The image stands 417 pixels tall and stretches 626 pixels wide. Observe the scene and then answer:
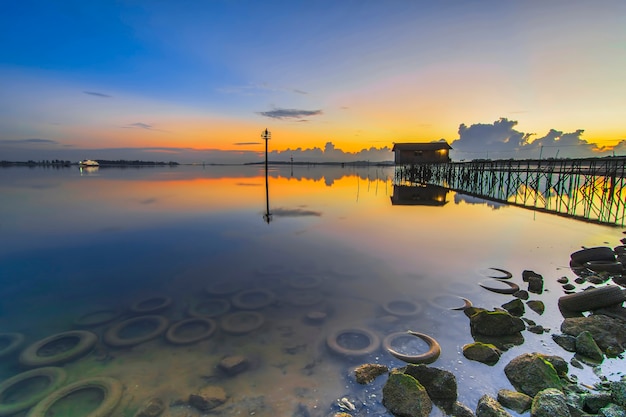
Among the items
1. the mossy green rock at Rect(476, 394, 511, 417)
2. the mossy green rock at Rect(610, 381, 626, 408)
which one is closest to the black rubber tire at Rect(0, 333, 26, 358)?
the mossy green rock at Rect(476, 394, 511, 417)

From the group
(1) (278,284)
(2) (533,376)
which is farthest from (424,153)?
(2) (533,376)

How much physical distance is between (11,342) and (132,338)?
2.39 m

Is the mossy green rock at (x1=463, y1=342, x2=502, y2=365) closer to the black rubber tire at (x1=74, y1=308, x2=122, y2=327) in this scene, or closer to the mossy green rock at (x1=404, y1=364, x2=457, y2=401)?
the mossy green rock at (x1=404, y1=364, x2=457, y2=401)

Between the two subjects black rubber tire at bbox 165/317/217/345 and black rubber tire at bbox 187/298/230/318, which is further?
black rubber tire at bbox 187/298/230/318

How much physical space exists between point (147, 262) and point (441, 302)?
31.6ft

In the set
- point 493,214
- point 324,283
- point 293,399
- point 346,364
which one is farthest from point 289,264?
point 493,214

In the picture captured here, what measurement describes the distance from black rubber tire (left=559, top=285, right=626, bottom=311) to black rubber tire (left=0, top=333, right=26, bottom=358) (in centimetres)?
1186

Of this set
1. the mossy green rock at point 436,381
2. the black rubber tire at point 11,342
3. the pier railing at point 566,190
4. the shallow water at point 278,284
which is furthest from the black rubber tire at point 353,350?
the pier railing at point 566,190

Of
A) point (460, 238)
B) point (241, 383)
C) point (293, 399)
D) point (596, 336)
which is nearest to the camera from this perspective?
point (293, 399)

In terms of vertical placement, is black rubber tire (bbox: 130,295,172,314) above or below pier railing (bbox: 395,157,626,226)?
below

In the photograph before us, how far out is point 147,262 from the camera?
1066 cm

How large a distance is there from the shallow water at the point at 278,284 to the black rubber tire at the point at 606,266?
94cm

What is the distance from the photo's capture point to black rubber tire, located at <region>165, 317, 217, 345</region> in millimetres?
5992

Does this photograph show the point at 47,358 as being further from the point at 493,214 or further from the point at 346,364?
the point at 493,214
